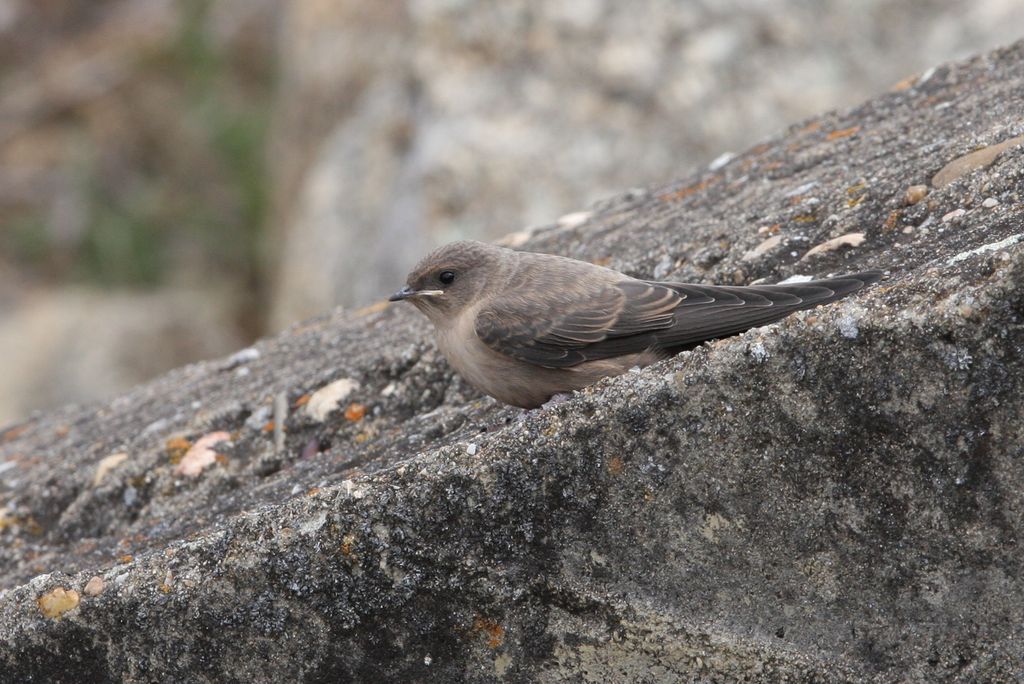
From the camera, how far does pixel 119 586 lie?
3.41m

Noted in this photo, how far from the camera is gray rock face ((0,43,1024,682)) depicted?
2.86 m

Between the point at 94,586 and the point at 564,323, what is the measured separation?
1.72 m

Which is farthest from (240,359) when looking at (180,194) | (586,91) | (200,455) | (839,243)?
(180,194)

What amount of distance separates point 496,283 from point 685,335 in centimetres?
97

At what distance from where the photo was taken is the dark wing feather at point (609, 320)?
3.80m

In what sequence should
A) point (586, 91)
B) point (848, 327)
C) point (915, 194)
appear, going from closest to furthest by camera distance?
point (848, 327)
point (915, 194)
point (586, 91)

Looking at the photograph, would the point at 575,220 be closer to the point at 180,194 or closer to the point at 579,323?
the point at 579,323

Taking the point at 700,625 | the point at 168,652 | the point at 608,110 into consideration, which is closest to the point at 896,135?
the point at 700,625

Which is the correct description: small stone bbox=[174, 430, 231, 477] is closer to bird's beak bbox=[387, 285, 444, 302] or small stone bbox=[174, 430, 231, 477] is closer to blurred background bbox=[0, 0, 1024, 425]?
bird's beak bbox=[387, 285, 444, 302]

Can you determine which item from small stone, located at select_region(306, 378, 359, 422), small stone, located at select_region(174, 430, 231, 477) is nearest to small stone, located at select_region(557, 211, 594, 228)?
small stone, located at select_region(306, 378, 359, 422)

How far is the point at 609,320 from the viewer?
4.20 metres

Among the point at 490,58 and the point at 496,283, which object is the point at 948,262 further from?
the point at 490,58

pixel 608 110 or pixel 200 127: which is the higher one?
pixel 200 127

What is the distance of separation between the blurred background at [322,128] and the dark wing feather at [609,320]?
3349 mm
